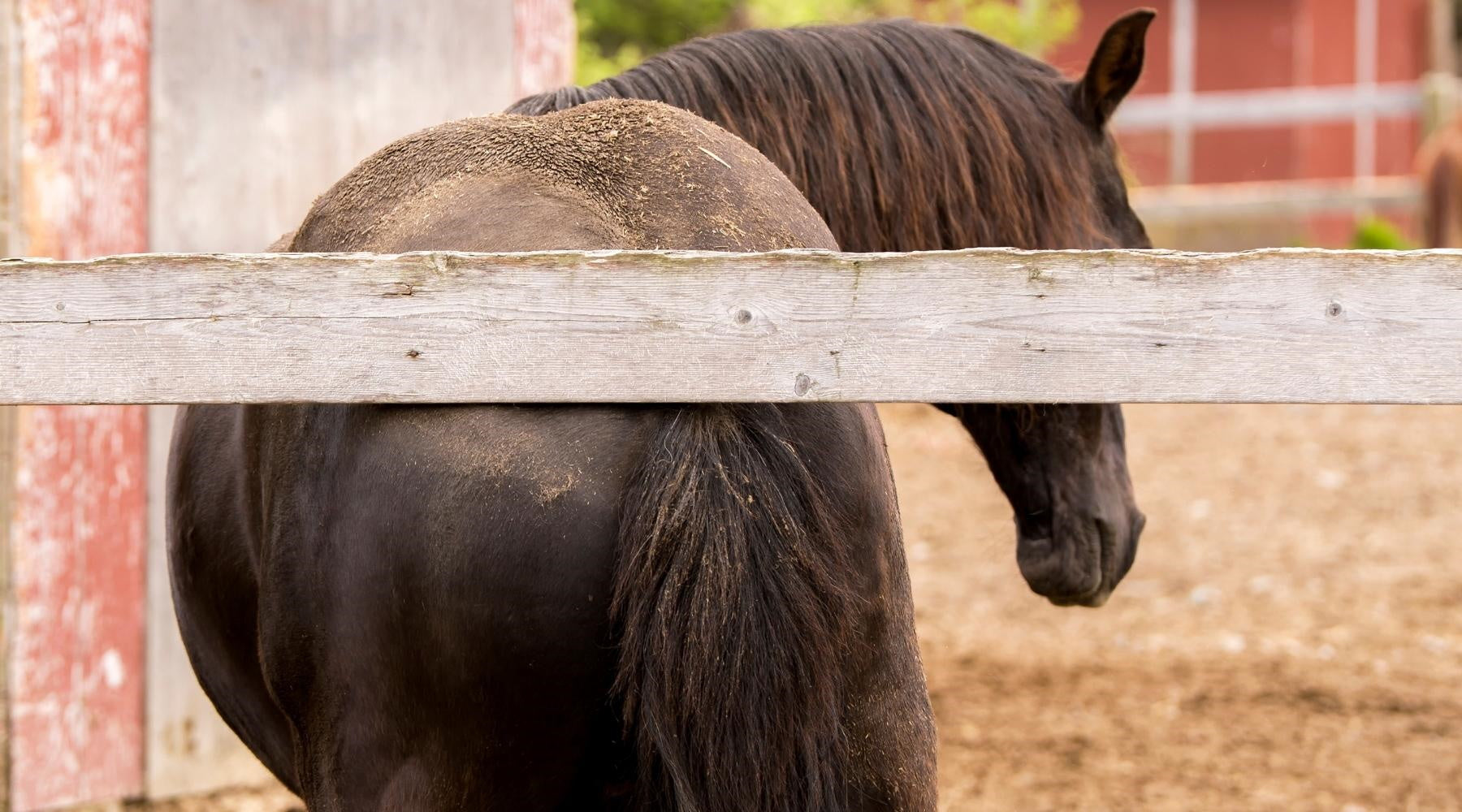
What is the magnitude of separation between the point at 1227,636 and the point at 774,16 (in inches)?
239

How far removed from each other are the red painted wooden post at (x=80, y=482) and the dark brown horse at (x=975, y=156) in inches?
78.2

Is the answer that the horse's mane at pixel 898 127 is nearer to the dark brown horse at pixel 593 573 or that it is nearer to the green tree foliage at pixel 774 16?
the dark brown horse at pixel 593 573

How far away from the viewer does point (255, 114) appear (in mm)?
3893

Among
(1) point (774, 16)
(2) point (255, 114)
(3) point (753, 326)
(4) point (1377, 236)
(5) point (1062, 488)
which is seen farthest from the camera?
(1) point (774, 16)

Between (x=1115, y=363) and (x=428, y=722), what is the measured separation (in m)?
0.87

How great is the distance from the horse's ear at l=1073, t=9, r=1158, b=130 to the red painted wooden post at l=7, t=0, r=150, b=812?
2615 millimetres

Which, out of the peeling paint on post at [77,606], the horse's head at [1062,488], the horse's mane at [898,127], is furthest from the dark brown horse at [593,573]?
the peeling paint on post at [77,606]

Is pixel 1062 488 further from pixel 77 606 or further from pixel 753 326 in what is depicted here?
pixel 77 606

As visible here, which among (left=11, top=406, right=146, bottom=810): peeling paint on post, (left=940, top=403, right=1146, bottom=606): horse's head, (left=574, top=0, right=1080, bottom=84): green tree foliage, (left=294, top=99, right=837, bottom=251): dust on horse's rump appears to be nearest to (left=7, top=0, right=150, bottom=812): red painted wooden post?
(left=11, top=406, right=146, bottom=810): peeling paint on post

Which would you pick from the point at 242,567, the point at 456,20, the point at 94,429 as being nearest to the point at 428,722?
the point at 242,567

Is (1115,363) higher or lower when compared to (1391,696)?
higher

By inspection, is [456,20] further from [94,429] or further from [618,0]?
[618,0]

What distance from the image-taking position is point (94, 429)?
3727 millimetres

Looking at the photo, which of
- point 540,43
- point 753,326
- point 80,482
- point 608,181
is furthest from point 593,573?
point 540,43
